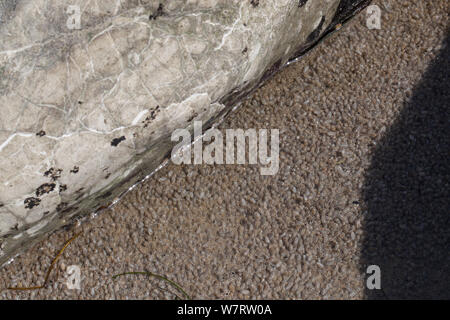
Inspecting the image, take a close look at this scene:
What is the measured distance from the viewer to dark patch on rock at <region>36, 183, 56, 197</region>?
198 cm

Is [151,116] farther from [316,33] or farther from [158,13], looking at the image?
[316,33]

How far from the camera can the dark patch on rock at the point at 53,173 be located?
1.95 meters

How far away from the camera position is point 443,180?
251 centimetres

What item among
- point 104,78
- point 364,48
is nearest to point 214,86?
point 104,78

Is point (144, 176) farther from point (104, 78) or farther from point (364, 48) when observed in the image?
point (364, 48)

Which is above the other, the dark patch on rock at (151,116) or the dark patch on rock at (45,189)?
the dark patch on rock at (151,116)

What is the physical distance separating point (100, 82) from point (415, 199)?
165 centimetres

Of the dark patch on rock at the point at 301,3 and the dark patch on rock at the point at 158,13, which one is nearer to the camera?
the dark patch on rock at the point at 158,13

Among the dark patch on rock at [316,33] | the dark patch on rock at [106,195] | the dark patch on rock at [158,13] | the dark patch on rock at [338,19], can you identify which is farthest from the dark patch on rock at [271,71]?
the dark patch on rock at [106,195]

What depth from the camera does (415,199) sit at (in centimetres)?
250

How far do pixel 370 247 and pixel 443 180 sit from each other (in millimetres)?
518

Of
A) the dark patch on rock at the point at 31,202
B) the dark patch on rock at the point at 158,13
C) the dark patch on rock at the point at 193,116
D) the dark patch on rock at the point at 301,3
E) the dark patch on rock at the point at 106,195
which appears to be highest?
the dark patch on rock at the point at 301,3

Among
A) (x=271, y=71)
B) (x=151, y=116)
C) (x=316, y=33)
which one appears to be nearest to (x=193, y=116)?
(x=151, y=116)

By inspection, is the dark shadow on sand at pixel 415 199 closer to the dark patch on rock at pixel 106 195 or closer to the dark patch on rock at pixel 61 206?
the dark patch on rock at pixel 106 195
